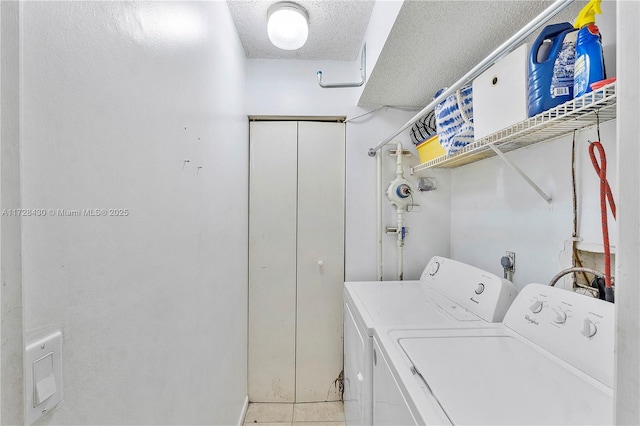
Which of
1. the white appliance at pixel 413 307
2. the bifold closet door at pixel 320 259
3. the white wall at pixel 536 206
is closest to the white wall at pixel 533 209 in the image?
the white wall at pixel 536 206

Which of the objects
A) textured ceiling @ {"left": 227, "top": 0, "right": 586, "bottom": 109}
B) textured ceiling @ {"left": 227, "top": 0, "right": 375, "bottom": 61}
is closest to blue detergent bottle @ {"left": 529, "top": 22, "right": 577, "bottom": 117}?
textured ceiling @ {"left": 227, "top": 0, "right": 586, "bottom": 109}

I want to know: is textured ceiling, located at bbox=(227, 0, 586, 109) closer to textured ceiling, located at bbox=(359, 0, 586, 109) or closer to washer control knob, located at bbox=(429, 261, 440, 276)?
textured ceiling, located at bbox=(359, 0, 586, 109)

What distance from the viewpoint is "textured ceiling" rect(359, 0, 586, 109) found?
111 cm

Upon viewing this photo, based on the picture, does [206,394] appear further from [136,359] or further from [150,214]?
[150,214]

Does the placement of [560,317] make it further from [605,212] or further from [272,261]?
[272,261]

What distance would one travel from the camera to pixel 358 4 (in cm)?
158

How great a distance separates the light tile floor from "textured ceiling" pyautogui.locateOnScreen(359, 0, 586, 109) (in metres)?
2.35

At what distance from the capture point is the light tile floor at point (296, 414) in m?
1.93

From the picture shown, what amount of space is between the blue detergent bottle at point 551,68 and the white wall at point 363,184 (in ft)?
3.88

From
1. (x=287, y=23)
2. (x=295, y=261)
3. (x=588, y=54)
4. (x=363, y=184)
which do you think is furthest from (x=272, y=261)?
(x=588, y=54)

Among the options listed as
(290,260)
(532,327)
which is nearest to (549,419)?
(532,327)

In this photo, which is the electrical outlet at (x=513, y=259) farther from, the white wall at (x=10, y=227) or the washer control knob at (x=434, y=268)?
the white wall at (x=10, y=227)

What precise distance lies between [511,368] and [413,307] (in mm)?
589

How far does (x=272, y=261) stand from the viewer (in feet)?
6.98
